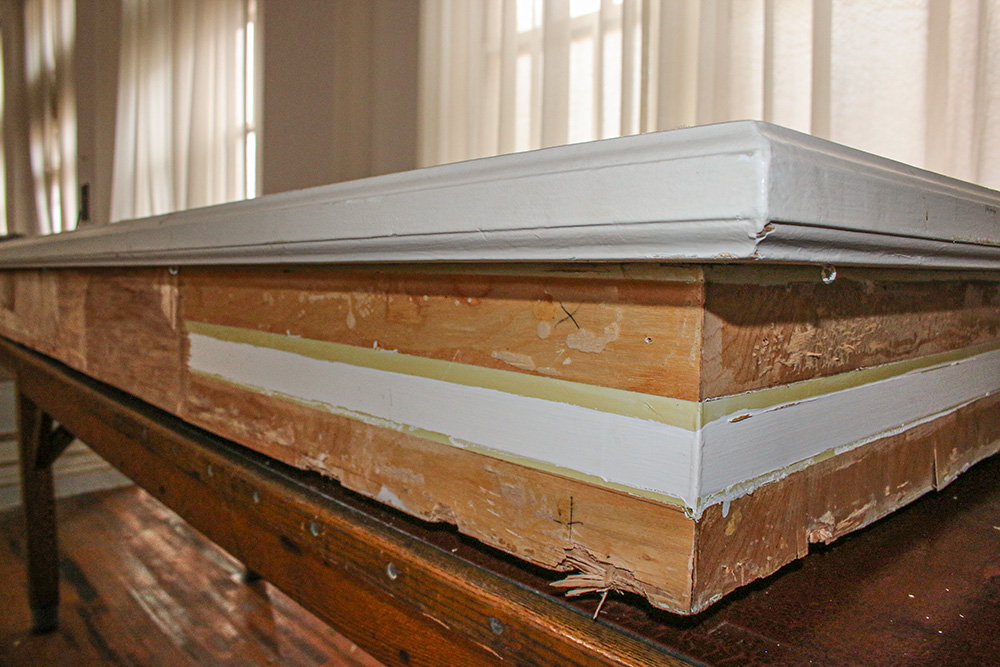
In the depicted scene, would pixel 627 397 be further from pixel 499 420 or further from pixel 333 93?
pixel 333 93

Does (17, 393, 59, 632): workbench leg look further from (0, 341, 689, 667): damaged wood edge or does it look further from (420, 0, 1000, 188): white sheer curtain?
(420, 0, 1000, 188): white sheer curtain

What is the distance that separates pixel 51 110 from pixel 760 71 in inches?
172

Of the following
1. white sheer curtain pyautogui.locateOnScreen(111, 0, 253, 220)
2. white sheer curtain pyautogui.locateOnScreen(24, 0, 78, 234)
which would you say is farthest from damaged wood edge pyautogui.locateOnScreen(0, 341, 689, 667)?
white sheer curtain pyautogui.locateOnScreen(24, 0, 78, 234)

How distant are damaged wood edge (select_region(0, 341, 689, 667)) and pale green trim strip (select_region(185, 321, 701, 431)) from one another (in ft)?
0.36

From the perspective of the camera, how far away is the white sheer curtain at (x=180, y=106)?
2.42 m

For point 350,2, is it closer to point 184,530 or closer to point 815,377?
point 184,530

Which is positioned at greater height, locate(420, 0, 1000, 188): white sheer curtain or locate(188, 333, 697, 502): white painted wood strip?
locate(420, 0, 1000, 188): white sheer curtain

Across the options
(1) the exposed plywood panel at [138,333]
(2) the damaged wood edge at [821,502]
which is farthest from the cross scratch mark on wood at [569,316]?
(1) the exposed plywood panel at [138,333]

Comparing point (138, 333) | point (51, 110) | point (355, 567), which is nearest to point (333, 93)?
point (138, 333)

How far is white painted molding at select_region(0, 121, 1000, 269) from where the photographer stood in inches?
9.0

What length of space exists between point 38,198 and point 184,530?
296cm

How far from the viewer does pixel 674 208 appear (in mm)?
240

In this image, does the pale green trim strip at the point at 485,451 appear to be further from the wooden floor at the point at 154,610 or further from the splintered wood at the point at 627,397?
the wooden floor at the point at 154,610

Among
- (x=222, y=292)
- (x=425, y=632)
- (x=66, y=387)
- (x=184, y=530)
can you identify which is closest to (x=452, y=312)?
(x=425, y=632)
